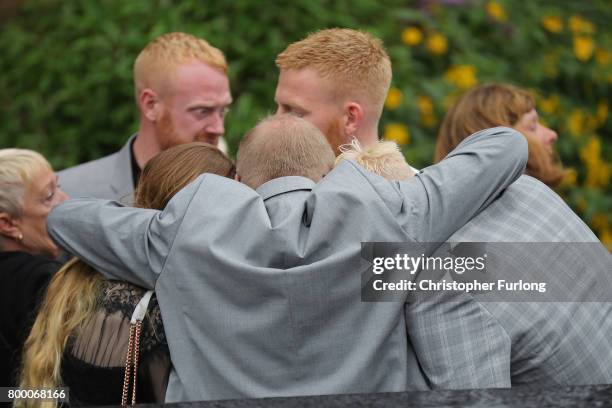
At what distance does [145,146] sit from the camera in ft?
13.2

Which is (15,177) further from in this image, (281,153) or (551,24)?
(551,24)

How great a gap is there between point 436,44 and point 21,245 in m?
3.21

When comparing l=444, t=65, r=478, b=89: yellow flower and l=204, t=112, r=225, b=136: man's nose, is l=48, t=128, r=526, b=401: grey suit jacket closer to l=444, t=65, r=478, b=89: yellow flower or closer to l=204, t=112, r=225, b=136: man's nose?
l=204, t=112, r=225, b=136: man's nose

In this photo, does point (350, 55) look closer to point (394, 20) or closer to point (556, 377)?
point (556, 377)

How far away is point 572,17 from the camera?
622cm

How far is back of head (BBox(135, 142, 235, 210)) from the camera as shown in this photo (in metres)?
2.46

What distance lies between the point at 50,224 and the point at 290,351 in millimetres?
717

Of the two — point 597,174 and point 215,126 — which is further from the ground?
point 215,126

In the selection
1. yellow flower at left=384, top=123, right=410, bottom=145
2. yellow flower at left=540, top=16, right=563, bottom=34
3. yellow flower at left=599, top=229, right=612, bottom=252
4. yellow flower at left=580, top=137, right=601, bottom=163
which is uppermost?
yellow flower at left=540, top=16, right=563, bottom=34

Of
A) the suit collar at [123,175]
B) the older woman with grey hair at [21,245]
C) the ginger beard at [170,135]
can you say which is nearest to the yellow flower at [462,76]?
the ginger beard at [170,135]

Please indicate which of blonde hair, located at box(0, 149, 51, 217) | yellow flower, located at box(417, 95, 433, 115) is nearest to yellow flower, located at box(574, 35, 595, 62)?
yellow flower, located at box(417, 95, 433, 115)

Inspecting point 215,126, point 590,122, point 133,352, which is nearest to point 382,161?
point 133,352

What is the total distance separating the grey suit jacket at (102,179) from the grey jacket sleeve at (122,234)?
148cm

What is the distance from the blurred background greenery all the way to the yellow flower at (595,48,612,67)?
0.08 feet
